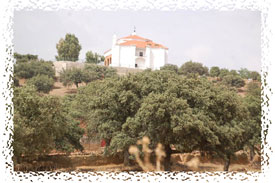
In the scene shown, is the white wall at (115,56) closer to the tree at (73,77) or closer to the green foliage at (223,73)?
the tree at (73,77)

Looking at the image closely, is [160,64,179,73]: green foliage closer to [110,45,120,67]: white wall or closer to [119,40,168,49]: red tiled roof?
[119,40,168,49]: red tiled roof

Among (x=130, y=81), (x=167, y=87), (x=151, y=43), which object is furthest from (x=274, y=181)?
(x=151, y=43)

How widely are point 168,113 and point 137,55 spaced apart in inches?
1970

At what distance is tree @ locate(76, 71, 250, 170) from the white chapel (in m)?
44.3

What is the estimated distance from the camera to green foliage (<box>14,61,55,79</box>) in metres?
47.2

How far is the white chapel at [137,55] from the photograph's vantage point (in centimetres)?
6069

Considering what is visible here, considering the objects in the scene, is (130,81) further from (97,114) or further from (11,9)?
(11,9)

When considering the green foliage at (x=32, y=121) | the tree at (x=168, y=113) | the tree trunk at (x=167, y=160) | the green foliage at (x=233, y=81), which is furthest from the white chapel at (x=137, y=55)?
the tree trunk at (x=167, y=160)

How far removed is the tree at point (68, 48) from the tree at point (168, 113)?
5024 cm

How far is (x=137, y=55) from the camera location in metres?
62.5

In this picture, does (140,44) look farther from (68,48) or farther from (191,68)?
(68,48)

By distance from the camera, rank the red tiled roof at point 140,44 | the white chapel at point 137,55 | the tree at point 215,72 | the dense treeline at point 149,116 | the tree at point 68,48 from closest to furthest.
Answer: the dense treeline at point 149,116
the white chapel at point 137,55
the red tiled roof at point 140,44
the tree at point 215,72
the tree at point 68,48

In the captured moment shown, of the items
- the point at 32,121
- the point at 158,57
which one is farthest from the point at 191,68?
the point at 32,121

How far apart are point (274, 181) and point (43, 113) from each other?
9791 mm
